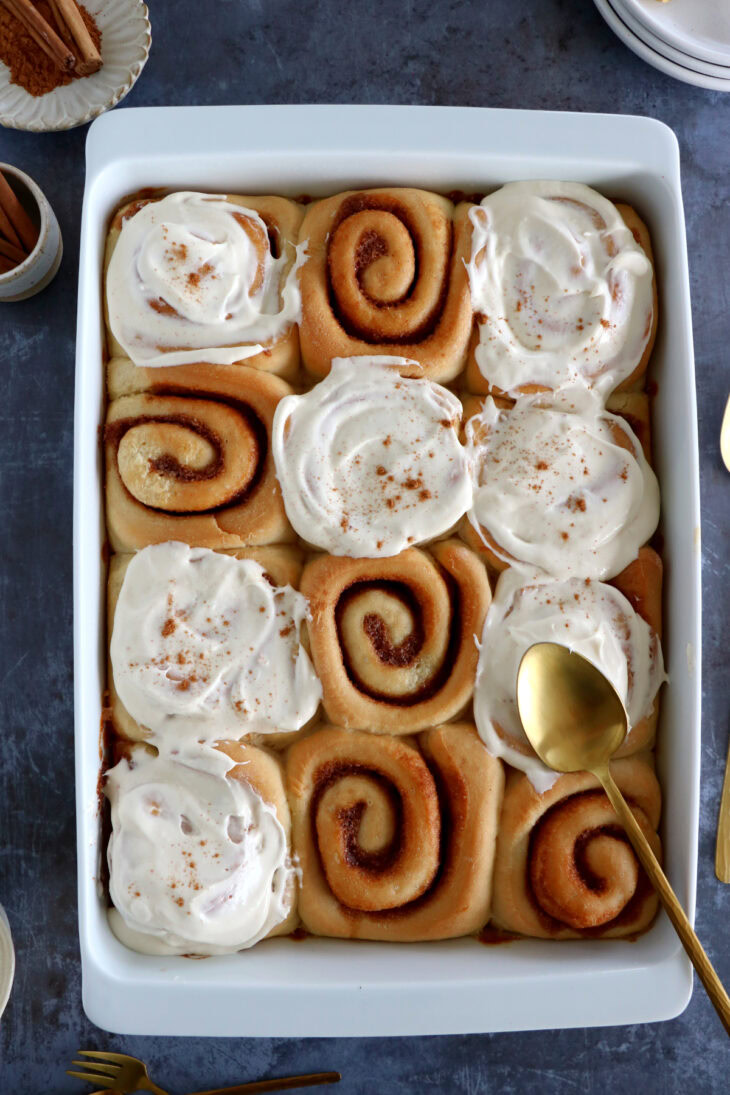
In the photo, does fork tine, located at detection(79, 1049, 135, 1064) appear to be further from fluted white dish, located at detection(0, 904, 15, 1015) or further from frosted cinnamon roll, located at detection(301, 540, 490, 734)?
frosted cinnamon roll, located at detection(301, 540, 490, 734)

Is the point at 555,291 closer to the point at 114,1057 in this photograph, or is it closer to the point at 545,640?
the point at 545,640

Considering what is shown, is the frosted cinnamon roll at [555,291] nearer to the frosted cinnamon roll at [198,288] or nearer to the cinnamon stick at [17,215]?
the frosted cinnamon roll at [198,288]

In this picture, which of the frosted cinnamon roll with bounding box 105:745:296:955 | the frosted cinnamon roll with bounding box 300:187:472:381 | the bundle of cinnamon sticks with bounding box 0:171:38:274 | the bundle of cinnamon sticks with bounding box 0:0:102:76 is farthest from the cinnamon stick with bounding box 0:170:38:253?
the frosted cinnamon roll with bounding box 105:745:296:955

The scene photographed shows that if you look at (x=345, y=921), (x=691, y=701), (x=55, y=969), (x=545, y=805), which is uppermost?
(x=691, y=701)

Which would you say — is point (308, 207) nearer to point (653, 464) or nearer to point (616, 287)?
point (616, 287)

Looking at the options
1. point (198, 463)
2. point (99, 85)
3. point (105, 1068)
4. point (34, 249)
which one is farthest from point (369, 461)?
point (105, 1068)

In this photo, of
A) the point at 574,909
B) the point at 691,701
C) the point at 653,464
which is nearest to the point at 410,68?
the point at 653,464
